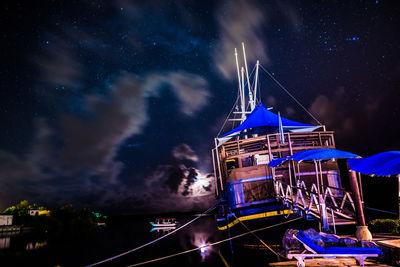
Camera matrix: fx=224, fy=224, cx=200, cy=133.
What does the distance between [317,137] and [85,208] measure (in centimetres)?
8165

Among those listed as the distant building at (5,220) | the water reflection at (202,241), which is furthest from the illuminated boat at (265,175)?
the distant building at (5,220)

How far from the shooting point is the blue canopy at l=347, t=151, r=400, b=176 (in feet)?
23.3

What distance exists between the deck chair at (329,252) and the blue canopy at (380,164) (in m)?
3.09

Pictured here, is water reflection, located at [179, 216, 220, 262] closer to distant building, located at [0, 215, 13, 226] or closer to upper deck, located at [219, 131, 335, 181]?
upper deck, located at [219, 131, 335, 181]

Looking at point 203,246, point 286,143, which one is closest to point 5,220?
point 203,246

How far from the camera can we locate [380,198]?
31.6 metres

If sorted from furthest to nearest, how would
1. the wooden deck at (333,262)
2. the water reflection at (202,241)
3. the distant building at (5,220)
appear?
1. the distant building at (5,220)
2. the water reflection at (202,241)
3. the wooden deck at (333,262)

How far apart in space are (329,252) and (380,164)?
3917 millimetres

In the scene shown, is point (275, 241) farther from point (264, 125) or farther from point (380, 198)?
point (380, 198)

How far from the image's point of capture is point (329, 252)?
223 inches

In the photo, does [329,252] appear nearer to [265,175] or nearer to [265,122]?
[265,175]

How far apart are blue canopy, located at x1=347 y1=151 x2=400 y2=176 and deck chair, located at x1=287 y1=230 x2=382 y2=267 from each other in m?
3.09

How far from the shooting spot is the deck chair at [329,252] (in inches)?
207

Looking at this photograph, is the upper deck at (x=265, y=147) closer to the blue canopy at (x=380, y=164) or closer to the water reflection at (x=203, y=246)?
the blue canopy at (x=380, y=164)
